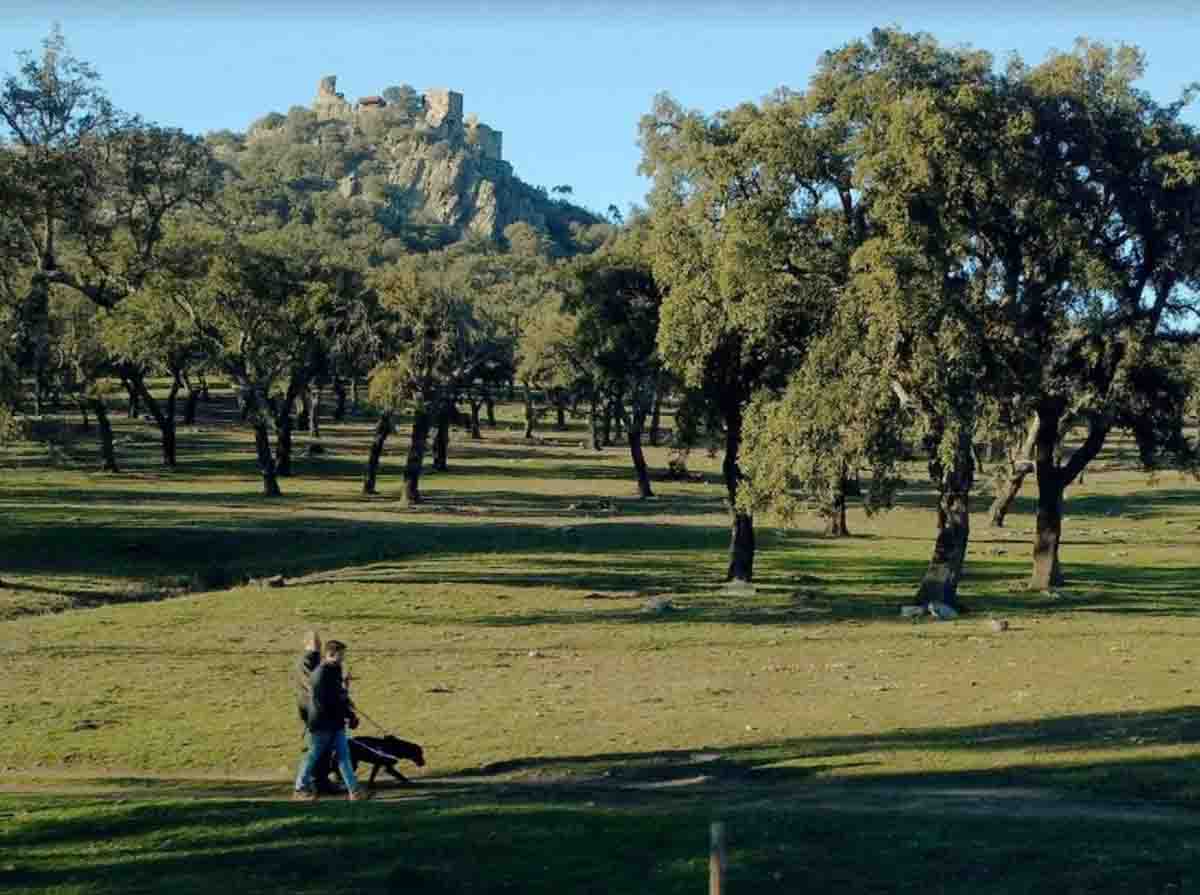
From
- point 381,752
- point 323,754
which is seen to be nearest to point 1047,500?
point 381,752

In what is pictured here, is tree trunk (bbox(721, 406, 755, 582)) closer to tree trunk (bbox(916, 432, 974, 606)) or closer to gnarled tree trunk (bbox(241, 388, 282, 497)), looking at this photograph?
tree trunk (bbox(916, 432, 974, 606))

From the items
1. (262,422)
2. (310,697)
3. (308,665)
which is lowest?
(310,697)

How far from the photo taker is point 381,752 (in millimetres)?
17500

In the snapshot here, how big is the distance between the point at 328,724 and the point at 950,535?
22.1 meters

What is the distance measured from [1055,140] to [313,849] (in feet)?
92.3

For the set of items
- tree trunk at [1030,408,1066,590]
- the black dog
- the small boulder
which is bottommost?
the small boulder

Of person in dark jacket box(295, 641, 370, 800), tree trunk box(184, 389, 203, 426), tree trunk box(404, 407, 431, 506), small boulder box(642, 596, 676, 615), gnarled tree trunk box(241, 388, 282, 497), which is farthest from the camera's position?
tree trunk box(184, 389, 203, 426)

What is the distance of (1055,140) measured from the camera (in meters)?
35.4

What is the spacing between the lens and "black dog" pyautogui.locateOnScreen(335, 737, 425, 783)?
57.1ft

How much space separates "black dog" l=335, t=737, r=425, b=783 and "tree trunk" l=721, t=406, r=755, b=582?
23.0 meters

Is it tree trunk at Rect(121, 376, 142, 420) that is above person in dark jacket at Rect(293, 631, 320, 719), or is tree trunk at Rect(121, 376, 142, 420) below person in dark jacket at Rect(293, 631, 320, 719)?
above

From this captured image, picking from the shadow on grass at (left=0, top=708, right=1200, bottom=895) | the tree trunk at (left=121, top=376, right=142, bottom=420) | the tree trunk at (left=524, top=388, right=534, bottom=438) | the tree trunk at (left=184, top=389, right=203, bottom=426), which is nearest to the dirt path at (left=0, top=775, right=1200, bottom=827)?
the shadow on grass at (left=0, top=708, right=1200, bottom=895)

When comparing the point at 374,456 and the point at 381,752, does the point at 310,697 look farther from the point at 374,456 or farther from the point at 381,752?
the point at 374,456

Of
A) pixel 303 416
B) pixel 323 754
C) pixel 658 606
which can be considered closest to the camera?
pixel 323 754
